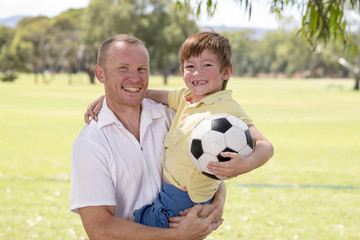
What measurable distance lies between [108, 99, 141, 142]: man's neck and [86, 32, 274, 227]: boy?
0.83ft

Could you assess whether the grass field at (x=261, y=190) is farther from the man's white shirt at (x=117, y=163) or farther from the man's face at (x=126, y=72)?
the man's face at (x=126, y=72)

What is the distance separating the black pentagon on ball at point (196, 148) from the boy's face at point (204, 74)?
0.56 meters

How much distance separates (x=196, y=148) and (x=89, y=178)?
749mm

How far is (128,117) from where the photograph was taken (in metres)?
3.54

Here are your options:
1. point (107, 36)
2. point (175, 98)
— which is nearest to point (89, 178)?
point (175, 98)

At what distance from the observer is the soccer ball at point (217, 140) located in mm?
3062

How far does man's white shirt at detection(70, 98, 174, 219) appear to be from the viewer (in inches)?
121

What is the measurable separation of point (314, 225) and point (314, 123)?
592 inches

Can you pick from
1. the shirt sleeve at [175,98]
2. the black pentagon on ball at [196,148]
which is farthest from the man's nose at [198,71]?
the black pentagon on ball at [196,148]

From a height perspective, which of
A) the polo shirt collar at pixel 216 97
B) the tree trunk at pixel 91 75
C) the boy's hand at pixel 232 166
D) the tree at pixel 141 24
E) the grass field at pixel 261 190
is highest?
the polo shirt collar at pixel 216 97

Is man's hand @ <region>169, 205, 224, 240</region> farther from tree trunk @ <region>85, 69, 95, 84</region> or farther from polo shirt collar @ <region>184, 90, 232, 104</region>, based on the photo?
tree trunk @ <region>85, 69, 95, 84</region>

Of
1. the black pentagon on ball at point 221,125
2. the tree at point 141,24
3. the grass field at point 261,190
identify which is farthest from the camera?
the tree at point 141,24

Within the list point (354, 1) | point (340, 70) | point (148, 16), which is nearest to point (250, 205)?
point (354, 1)

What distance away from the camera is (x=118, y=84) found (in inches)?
135
